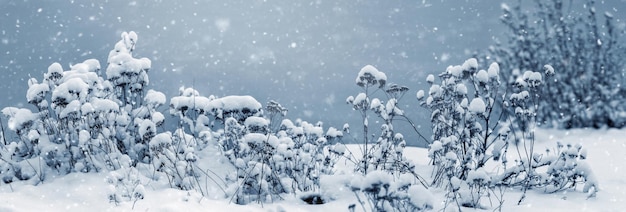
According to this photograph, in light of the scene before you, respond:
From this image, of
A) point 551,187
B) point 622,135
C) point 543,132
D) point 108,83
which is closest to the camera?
point 551,187

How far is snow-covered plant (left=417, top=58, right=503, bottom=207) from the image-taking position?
15.5ft

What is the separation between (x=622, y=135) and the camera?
1108 centimetres

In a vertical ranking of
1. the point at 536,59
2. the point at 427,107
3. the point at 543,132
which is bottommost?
the point at 543,132

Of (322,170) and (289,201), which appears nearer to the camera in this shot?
(289,201)

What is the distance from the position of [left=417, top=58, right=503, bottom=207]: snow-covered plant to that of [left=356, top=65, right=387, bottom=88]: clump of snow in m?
0.72

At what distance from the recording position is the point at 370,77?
5035mm

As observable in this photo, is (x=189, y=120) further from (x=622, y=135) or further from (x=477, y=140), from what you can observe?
(x=622, y=135)

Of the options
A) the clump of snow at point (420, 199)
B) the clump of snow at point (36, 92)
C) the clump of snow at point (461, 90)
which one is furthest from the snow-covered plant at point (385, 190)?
the clump of snow at point (36, 92)

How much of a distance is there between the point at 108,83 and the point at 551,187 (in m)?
4.81

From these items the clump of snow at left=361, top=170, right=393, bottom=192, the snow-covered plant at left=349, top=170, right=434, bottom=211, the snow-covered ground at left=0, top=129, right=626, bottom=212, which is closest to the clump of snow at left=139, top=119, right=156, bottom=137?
the snow-covered ground at left=0, top=129, right=626, bottom=212

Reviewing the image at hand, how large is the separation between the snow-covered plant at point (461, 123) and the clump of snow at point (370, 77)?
72cm

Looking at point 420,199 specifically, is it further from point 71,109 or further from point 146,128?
point 71,109

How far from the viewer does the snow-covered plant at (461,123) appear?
15.5 ft

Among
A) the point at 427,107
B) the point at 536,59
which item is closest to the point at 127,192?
the point at 427,107
